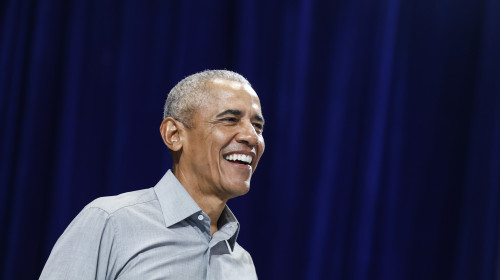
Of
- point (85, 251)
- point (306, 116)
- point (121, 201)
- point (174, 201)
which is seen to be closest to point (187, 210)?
point (174, 201)

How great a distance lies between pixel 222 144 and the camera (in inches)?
55.8

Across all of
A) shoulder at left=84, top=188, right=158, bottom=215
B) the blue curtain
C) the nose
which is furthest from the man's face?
the blue curtain

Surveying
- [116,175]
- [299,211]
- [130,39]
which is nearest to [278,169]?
[299,211]

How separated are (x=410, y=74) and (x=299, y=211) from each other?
27.2 inches

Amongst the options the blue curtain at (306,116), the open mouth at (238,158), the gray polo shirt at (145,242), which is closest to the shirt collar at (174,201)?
the gray polo shirt at (145,242)

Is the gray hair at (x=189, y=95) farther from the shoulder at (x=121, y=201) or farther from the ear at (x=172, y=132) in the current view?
the shoulder at (x=121, y=201)

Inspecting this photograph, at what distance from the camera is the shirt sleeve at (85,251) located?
46.1 inches

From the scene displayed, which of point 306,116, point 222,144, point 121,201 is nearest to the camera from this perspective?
point 121,201

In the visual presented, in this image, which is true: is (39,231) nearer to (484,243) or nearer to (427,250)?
(427,250)

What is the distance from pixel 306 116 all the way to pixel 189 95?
0.80 meters

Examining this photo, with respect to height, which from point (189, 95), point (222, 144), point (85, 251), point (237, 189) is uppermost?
point (189, 95)

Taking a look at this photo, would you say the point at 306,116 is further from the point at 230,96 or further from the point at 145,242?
the point at 145,242

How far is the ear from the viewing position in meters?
1.48

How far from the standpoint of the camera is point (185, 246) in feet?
4.33
